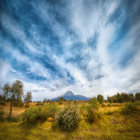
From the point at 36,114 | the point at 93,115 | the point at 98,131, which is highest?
the point at 93,115

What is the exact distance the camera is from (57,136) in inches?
312

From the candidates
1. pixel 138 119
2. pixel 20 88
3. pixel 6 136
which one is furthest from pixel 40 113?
pixel 20 88

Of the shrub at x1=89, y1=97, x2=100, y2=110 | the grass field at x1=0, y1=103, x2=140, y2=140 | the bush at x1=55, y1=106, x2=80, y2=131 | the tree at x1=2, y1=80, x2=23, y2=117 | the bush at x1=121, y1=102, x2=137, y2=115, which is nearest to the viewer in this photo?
the grass field at x1=0, y1=103, x2=140, y2=140

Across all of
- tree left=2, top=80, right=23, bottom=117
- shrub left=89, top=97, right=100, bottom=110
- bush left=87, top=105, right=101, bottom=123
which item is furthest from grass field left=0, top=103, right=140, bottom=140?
tree left=2, top=80, right=23, bottom=117

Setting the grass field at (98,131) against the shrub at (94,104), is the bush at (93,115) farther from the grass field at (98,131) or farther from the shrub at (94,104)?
the grass field at (98,131)

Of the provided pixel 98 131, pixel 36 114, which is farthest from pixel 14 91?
pixel 98 131

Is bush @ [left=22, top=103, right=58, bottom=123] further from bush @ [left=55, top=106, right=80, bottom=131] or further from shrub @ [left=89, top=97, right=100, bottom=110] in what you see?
shrub @ [left=89, top=97, right=100, bottom=110]

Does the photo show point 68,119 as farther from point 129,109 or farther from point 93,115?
point 129,109

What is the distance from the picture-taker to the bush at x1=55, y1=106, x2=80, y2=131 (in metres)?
8.29

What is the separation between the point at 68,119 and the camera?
27.6 feet

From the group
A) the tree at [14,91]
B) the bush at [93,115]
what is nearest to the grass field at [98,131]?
the bush at [93,115]

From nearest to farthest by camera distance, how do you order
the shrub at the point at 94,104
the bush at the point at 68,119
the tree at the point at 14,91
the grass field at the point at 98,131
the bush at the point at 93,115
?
the grass field at the point at 98,131 → the bush at the point at 68,119 → the bush at the point at 93,115 → the shrub at the point at 94,104 → the tree at the point at 14,91

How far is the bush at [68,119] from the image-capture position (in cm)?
829

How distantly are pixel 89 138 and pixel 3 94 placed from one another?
24226 millimetres
